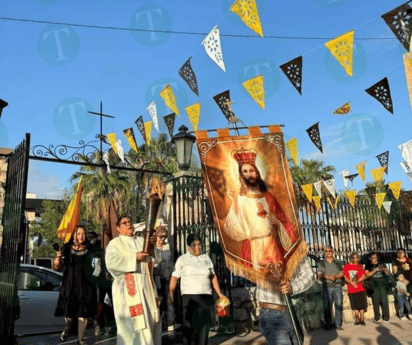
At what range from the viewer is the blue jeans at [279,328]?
12.6 feet

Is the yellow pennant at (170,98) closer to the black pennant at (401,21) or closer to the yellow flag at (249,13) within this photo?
the yellow flag at (249,13)

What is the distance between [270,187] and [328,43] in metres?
2.66

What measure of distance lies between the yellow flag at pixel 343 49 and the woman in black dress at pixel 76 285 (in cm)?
469

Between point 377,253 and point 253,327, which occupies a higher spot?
point 377,253

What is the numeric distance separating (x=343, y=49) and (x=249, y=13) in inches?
58.3

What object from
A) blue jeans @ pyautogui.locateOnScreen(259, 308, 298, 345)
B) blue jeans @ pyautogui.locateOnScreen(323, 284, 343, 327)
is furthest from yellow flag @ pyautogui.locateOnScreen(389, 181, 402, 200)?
blue jeans @ pyautogui.locateOnScreen(259, 308, 298, 345)

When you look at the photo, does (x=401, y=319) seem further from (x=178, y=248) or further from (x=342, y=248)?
(x=178, y=248)

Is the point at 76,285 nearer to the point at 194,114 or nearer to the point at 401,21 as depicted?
the point at 194,114

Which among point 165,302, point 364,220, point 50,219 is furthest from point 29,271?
point 50,219

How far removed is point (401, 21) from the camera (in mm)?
5445

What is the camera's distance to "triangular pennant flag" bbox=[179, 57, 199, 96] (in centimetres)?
772

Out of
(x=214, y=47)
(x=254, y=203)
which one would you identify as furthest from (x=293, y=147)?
(x=254, y=203)

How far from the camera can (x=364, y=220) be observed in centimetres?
1173

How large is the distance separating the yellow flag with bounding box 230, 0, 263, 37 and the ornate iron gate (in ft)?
11.9
